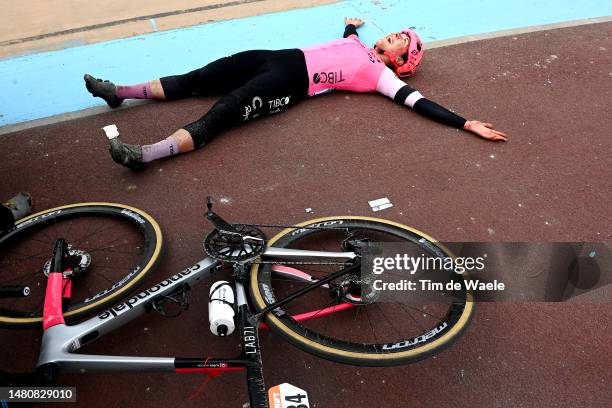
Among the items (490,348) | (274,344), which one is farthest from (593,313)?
A: (274,344)

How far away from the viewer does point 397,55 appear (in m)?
4.96

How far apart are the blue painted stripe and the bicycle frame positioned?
292 cm

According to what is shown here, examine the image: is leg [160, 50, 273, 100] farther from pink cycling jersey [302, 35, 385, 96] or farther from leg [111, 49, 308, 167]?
pink cycling jersey [302, 35, 385, 96]

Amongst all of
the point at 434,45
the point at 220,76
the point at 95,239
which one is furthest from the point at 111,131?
the point at 434,45

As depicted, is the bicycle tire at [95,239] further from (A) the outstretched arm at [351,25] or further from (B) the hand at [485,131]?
(A) the outstretched arm at [351,25]

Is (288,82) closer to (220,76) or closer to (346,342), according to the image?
(220,76)

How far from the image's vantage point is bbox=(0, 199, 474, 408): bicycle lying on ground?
2314mm

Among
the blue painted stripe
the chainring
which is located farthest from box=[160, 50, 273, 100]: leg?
the chainring

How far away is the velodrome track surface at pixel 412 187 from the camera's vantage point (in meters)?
2.51

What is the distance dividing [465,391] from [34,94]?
4.74 m

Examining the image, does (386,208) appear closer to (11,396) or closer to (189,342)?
(189,342)

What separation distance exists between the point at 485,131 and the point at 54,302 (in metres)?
3.53

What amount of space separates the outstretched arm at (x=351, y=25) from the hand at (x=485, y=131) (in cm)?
182

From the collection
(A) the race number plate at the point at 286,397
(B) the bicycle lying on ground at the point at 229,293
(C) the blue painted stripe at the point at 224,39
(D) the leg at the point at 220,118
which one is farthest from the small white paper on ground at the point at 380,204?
(C) the blue painted stripe at the point at 224,39
